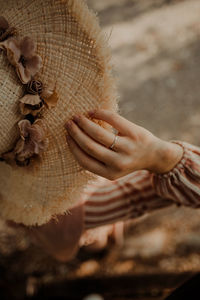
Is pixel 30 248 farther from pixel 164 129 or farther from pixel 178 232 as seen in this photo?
pixel 164 129

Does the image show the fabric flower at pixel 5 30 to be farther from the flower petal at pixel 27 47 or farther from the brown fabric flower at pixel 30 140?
the brown fabric flower at pixel 30 140

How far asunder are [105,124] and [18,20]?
35 cm

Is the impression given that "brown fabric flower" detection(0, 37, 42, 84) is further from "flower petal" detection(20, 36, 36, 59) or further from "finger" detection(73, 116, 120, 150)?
Result: "finger" detection(73, 116, 120, 150)

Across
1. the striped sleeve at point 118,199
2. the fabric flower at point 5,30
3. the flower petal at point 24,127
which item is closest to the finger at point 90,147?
the flower petal at point 24,127

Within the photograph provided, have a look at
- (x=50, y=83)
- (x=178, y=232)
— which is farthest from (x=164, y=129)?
(x=50, y=83)

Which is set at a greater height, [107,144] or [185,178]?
[107,144]

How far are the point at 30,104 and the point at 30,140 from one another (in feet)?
0.34

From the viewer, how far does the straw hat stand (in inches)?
29.3

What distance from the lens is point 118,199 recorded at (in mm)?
1308

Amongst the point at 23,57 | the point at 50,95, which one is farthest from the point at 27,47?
the point at 50,95

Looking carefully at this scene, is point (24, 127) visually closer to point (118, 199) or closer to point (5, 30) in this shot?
point (5, 30)

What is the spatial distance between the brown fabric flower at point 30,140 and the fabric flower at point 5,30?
216 mm

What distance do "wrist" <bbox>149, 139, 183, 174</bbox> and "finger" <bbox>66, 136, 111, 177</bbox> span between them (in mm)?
193

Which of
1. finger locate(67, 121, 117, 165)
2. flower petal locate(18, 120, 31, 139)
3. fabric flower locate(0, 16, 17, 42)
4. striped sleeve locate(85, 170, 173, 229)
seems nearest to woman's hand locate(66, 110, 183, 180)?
finger locate(67, 121, 117, 165)
